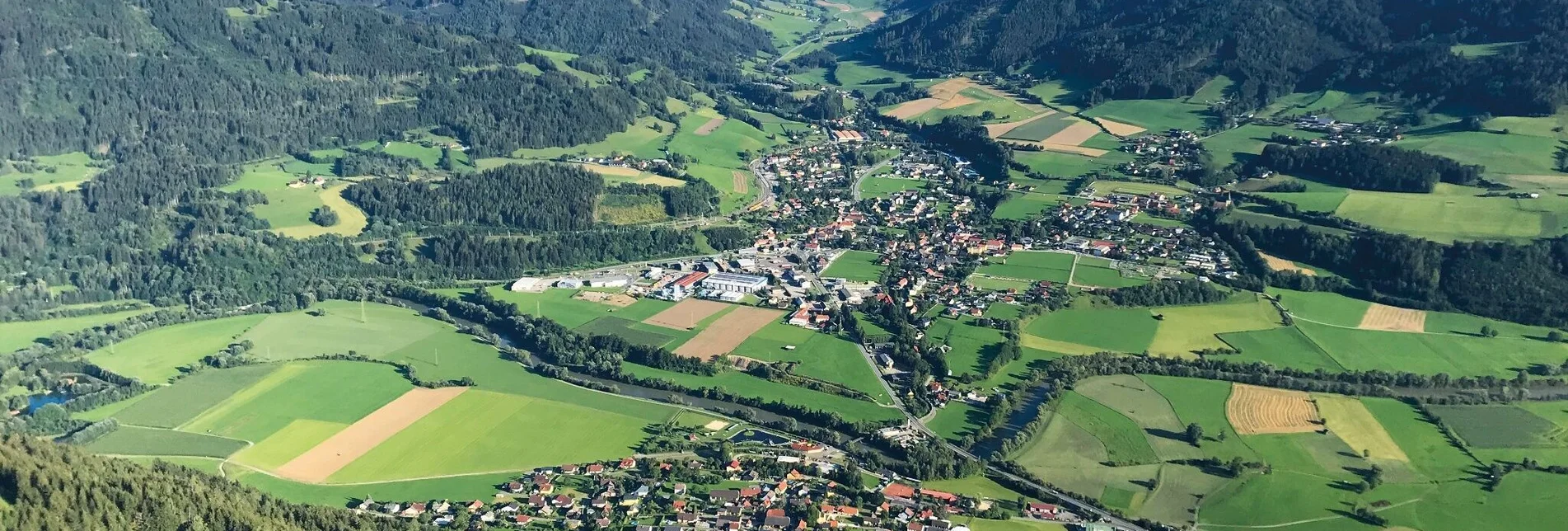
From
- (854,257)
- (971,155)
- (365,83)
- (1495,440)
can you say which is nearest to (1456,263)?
(1495,440)

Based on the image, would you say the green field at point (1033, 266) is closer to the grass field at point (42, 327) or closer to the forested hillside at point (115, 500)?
the forested hillside at point (115, 500)

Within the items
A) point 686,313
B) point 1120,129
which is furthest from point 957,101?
point 686,313

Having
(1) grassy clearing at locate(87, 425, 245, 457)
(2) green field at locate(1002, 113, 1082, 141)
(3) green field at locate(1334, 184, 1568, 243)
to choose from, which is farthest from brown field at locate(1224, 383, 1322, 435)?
(2) green field at locate(1002, 113, 1082, 141)

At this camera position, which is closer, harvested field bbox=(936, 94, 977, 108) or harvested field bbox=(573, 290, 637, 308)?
harvested field bbox=(573, 290, 637, 308)

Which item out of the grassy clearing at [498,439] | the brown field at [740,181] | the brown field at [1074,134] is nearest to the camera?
the grassy clearing at [498,439]

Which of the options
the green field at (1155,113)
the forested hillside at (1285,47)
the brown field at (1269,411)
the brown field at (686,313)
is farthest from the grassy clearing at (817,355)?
the forested hillside at (1285,47)

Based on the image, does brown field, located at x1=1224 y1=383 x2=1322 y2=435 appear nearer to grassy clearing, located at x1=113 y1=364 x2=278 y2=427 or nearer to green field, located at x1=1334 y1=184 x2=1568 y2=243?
green field, located at x1=1334 y1=184 x2=1568 y2=243

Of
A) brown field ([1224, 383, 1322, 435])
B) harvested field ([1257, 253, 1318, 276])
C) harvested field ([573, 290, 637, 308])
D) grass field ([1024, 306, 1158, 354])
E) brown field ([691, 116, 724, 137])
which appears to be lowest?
harvested field ([573, 290, 637, 308])

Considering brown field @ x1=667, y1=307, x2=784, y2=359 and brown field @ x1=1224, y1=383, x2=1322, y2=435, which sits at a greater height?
brown field @ x1=1224, y1=383, x2=1322, y2=435
